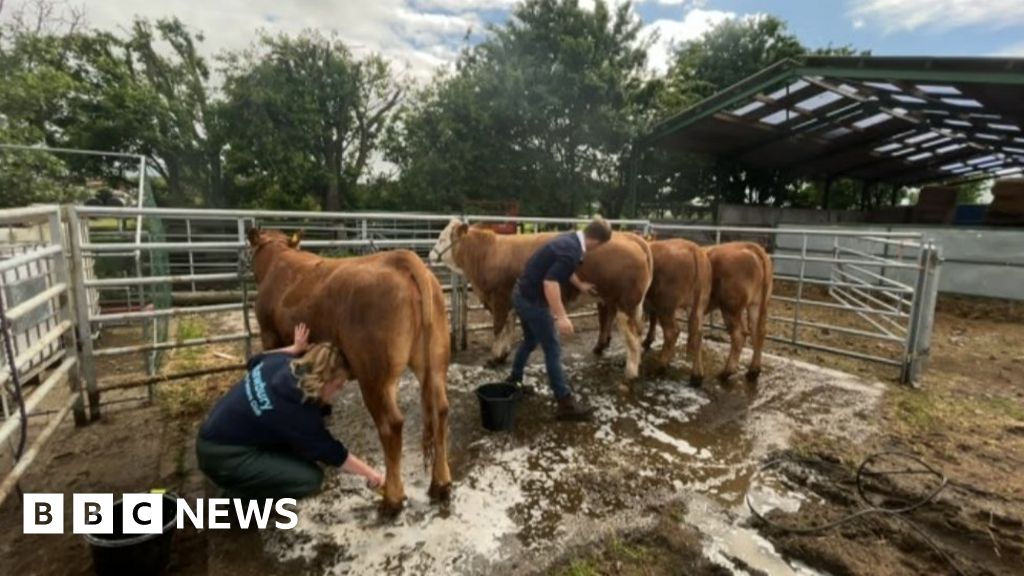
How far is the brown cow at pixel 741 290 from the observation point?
4.93 metres

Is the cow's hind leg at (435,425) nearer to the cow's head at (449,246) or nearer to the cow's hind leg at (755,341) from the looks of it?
the cow's head at (449,246)

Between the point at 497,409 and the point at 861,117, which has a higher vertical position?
the point at 861,117

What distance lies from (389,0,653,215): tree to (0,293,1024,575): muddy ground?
11758mm

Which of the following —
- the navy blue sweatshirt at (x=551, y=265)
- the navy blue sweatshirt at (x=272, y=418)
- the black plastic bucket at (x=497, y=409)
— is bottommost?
the black plastic bucket at (x=497, y=409)

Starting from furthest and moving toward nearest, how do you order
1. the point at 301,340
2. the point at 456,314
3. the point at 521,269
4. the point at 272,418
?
the point at 456,314 < the point at 521,269 < the point at 301,340 < the point at 272,418

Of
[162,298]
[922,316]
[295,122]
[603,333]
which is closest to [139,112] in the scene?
[295,122]

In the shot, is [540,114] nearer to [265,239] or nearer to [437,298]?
[265,239]

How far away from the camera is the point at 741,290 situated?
493 cm

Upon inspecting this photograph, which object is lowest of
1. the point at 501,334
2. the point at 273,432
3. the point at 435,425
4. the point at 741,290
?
the point at 501,334

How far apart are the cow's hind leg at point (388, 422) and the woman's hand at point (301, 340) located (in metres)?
0.36

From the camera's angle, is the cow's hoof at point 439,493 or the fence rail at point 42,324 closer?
the fence rail at point 42,324

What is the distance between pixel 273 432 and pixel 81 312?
7.82 ft

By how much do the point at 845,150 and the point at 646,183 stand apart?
21.2 ft

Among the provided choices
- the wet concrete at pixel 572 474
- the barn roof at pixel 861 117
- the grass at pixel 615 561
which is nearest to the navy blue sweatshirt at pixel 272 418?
the wet concrete at pixel 572 474
